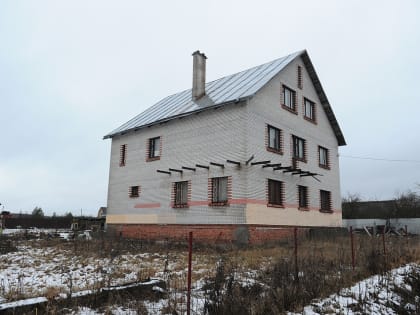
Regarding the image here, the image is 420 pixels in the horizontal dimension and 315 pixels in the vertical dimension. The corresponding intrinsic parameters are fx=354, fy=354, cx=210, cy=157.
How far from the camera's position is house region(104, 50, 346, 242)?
16.6 m

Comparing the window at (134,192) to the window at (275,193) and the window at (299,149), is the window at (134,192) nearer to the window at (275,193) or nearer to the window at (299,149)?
the window at (275,193)

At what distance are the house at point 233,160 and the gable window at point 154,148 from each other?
0.06 metres

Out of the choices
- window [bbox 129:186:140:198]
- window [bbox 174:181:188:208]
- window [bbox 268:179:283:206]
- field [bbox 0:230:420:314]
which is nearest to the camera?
field [bbox 0:230:420:314]

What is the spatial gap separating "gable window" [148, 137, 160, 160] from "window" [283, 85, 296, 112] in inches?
303

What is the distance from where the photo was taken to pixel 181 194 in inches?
746

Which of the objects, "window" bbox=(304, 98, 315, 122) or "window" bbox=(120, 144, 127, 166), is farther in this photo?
"window" bbox=(120, 144, 127, 166)

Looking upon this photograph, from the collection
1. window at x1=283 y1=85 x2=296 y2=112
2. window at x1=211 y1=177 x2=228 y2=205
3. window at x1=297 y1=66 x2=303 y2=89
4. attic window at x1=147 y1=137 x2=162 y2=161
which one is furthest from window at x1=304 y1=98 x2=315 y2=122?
attic window at x1=147 y1=137 x2=162 y2=161

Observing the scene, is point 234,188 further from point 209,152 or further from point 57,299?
point 57,299

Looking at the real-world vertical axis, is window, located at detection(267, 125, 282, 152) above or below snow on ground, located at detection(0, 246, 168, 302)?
above

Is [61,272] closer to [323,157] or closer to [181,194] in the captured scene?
[181,194]

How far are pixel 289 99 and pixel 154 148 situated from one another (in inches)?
332

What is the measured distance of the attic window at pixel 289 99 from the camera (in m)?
19.8

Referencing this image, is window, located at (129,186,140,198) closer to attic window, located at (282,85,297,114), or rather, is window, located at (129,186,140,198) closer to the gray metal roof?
the gray metal roof

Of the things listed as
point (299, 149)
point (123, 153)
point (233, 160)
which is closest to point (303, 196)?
point (299, 149)
